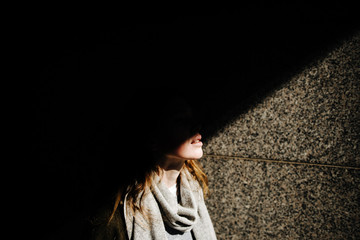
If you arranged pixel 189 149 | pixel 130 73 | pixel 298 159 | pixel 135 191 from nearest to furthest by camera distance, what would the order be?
pixel 189 149 → pixel 135 191 → pixel 298 159 → pixel 130 73

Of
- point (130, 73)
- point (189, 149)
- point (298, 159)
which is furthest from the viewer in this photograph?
point (130, 73)

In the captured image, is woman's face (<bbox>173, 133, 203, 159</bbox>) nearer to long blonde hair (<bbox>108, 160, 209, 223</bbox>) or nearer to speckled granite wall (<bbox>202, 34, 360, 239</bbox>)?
long blonde hair (<bbox>108, 160, 209, 223</bbox>)

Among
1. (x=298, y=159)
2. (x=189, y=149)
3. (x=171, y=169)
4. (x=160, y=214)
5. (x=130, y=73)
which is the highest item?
(x=130, y=73)

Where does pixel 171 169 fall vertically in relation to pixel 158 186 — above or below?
above

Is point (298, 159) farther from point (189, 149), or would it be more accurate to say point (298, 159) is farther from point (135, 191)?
point (135, 191)

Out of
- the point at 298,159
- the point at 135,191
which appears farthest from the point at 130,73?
the point at 298,159

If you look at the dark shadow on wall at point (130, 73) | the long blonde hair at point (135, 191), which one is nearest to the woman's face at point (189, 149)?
the long blonde hair at point (135, 191)

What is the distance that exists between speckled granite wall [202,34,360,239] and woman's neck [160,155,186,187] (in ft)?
1.64

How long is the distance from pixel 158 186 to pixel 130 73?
1225 millimetres

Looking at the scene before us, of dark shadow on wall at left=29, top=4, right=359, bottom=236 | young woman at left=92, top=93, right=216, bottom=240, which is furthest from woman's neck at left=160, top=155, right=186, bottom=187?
dark shadow on wall at left=29, top=4, right=359, bottom=236

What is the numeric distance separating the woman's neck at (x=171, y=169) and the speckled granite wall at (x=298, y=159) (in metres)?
0.50

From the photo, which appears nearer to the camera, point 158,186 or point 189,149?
point 189,149

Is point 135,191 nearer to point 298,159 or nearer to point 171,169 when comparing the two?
point 171,169

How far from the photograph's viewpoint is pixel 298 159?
184 cm
